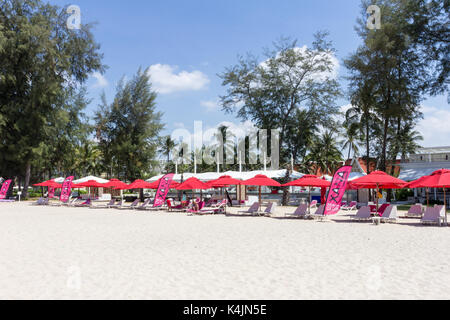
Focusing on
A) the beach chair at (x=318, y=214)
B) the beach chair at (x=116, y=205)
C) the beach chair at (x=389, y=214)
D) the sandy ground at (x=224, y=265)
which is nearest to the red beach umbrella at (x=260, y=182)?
the beach chair at (x=318, y=214)

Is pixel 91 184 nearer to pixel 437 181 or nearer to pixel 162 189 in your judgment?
pixel 162 189

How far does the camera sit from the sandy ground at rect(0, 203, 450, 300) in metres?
5.45

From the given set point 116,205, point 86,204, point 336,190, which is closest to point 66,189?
point 86,204

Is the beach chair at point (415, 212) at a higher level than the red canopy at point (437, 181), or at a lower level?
lower

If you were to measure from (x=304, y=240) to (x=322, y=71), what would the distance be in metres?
23.7

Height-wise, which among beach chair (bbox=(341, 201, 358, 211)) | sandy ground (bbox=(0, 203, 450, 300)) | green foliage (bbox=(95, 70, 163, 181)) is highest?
green foliage (bbox=(95, 70, 163, 181))

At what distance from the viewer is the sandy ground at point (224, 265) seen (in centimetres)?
545

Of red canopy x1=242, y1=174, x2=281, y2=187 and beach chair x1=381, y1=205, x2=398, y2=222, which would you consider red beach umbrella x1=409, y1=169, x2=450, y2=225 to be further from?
red canopy x1=242, y1=174, x2=281, y2=187

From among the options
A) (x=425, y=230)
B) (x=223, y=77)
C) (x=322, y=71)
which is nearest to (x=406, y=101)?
(x=322, y=71)

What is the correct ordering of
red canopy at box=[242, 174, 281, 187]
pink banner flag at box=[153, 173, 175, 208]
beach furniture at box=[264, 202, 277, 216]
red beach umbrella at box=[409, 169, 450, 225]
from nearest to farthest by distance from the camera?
red beach umbrella at box=[409, 169, 450, 225] → beach furniture at box=[264, 202, 277, 216] → red canopy at box=[242, 174, 281, 187] → pink banner flag at box=[153, 173, 175, 208]

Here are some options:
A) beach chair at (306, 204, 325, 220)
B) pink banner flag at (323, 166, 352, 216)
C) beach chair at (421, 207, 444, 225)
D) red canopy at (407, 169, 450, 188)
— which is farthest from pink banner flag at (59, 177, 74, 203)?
beach chair at (421, 207, 444, 225)

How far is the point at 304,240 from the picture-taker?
1091 cm

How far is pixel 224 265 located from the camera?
288 inches

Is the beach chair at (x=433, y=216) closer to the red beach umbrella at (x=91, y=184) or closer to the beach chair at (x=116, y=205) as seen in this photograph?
the beach chair at (x=116, y=205)
